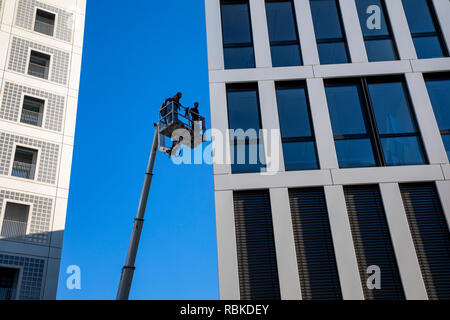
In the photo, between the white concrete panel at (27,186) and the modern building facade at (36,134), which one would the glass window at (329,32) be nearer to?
the modern building facade at (36,134)

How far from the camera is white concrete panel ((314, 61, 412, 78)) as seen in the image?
55.0 ft

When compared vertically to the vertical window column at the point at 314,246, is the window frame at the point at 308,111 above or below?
above

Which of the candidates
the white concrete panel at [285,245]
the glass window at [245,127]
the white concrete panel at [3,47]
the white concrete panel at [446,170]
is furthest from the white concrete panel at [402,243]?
the white concrete panel at [3,47]

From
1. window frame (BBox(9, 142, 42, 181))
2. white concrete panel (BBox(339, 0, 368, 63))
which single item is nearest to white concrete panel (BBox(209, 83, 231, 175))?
white concrete panel (BBox(339, 0, 368, 63))

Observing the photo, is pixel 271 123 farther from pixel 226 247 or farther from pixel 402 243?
pixel 402 243

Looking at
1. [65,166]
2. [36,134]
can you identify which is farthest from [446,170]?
[36,134]

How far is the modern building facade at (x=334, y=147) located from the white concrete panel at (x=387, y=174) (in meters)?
0.04

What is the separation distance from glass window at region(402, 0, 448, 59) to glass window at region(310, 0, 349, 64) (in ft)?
8.55

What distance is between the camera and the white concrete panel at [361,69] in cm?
1677

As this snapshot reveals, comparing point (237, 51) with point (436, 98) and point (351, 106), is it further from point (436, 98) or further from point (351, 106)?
point (436, 98)

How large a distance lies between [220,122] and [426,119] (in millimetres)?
6854

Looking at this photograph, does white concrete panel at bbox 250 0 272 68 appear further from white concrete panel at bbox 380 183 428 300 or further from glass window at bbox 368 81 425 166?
white concrete panel at bbox 380 183 428 300

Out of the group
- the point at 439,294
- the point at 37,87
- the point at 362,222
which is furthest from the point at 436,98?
the point at 37,87

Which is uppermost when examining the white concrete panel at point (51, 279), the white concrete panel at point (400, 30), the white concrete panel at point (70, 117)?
the white concrete panel at point (70, 117)
